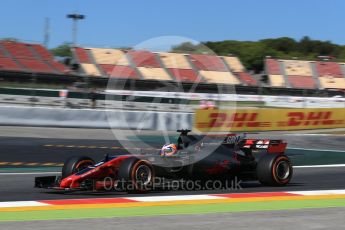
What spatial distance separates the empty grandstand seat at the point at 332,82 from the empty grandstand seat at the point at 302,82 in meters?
1.08

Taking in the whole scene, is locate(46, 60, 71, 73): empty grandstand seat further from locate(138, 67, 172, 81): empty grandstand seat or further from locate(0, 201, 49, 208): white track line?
locate(0, 201, 49, 208): white track line

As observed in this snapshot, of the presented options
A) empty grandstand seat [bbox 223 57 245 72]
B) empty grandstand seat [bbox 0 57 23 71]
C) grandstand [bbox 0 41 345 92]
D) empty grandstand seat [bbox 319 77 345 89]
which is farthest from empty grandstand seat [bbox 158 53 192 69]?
empty grandstand seat [bbox 319 77 345 89]

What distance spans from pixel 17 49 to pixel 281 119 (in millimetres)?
36130

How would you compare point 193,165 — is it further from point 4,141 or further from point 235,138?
point 4,141

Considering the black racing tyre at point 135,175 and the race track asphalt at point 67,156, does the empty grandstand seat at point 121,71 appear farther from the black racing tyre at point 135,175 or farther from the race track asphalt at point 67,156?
the black racing tyre at point 135,175

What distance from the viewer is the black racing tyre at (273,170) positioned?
8.84 meters

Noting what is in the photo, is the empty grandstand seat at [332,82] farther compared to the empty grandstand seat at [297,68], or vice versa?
the empty grandstand seat at [297,68]

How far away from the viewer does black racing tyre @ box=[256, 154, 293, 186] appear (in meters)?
8.84

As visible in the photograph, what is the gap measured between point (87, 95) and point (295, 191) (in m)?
18.5

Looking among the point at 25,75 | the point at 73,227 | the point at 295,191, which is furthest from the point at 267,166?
the point at 25,75

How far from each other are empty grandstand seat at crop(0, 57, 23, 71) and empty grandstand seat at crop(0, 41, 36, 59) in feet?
5.97

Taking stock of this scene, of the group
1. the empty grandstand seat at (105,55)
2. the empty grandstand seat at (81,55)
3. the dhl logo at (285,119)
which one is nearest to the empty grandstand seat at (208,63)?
the dhl logo at (285,119)

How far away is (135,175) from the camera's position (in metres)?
7.65

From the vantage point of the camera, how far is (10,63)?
49281 mm
